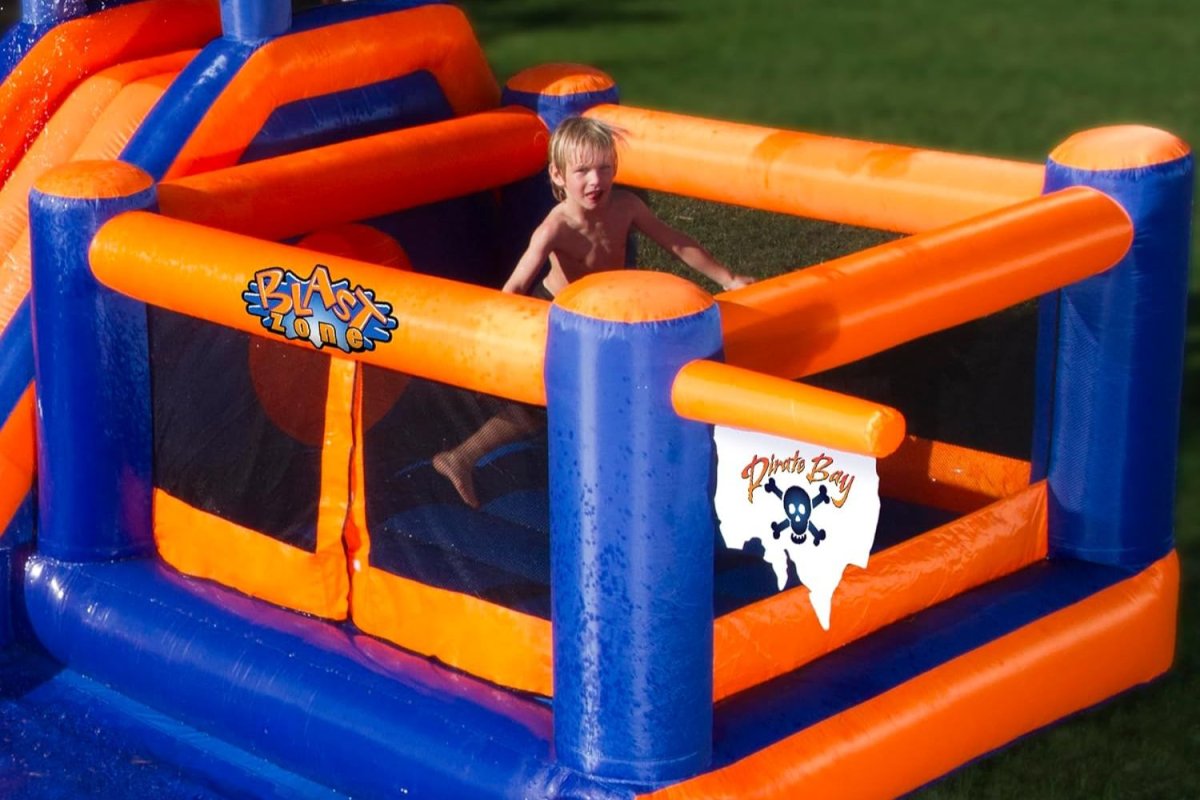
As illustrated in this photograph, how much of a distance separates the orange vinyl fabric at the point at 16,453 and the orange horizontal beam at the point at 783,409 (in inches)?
64.4

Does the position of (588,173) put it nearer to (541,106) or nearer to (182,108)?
(541,106)

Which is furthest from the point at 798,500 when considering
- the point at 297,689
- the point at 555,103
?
the point at 555,103

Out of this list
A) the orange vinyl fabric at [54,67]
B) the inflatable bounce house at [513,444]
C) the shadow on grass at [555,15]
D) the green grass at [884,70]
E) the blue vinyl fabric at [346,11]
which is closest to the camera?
the inflatable bounce house at [513,444]

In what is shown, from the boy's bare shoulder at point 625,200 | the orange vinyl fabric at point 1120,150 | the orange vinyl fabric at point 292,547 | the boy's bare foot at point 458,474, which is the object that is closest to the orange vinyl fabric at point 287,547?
the orange vinyl fabric at point 292,547

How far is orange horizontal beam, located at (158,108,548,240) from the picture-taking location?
4059 millimetres

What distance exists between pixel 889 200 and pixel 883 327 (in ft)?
2.90

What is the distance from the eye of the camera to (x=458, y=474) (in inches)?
146

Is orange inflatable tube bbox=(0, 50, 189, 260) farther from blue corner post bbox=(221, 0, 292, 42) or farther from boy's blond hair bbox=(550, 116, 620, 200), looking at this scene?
boy's blond hair bbox=(550, 116, 620, 200)

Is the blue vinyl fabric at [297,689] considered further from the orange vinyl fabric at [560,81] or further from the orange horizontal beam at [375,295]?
the orange vinyl fabric at [560,81]

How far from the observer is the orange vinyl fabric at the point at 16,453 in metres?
4.18

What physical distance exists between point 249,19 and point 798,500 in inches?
70.4

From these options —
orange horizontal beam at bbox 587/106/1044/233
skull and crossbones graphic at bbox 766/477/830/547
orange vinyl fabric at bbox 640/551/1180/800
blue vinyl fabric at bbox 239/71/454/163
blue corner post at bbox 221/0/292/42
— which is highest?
blue corner post at bbox 221/0/292/42

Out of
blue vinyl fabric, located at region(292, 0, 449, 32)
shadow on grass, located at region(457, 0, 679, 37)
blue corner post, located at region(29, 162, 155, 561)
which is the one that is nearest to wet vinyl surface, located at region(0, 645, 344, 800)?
blue corner post, located at region(29, 162, 155, 561)

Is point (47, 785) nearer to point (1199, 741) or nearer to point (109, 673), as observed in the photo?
point (109, 673)
